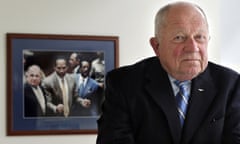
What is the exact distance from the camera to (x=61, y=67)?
303cm

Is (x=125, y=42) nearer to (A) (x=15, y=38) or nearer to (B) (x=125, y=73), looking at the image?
(A) (x=15, y=38)

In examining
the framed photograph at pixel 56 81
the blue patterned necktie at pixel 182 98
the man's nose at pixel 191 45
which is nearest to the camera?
the man's nose at pixel 191 45

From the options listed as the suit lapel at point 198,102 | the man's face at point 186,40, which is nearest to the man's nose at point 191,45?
the man's face at point 186,40

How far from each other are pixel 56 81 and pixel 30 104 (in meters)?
0.24

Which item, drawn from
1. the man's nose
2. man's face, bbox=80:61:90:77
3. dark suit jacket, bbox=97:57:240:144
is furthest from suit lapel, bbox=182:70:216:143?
man's face, bbox=80:61:90:77

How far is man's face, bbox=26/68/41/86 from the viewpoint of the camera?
9.76ft

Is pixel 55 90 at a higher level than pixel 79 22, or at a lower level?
lower

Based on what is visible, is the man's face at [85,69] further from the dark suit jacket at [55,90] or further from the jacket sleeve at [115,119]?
the jacket sleeve at [115,119]

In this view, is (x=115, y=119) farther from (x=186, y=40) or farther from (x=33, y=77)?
(x=33, y=77)

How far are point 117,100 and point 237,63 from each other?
2135mm

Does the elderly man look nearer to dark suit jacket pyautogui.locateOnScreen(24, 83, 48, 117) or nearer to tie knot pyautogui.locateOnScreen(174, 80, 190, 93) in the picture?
tie knot pyautogui.locateOnScreen(174, 80, 190, 93)

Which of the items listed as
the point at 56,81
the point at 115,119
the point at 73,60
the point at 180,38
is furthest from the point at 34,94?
the point at 180,38

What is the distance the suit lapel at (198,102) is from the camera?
133cm

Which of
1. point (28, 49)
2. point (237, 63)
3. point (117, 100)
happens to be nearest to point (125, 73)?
point (117, 100)
